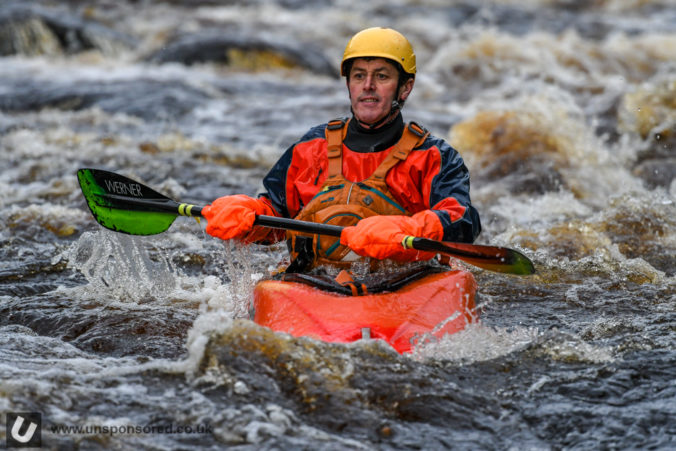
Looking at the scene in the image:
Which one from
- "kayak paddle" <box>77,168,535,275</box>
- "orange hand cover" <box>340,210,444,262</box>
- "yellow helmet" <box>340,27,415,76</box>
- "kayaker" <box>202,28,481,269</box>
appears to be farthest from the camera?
"kayak paddle" <box>77,168,535,275</box>

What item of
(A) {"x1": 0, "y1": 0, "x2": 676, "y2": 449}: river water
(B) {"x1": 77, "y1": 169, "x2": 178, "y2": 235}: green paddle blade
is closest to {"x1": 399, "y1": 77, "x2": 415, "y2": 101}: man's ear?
(A) {"x1": 0, "y1": 0, "x2": 676, "y2": 449}: river water

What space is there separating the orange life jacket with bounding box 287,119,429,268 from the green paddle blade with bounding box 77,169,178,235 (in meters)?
0.92

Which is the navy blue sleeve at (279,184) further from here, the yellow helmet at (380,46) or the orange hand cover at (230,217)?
the yellow helmet at (380,46)

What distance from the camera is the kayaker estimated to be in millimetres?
4137

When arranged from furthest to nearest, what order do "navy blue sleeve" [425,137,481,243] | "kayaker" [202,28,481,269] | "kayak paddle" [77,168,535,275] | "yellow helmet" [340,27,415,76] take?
1. "kayak paddle" [77,168,535,275]
2. "yellow helmet" [340,27,415,76]
3. "kayaker" [202,28,481,269]
4. "navy blue sleeve" [425,137,481,243]

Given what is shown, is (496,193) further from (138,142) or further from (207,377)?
(207,377)

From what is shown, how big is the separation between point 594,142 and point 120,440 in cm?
704

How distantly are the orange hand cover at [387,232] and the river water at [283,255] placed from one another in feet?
1.55

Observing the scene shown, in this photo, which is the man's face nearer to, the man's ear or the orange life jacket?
the man's ear

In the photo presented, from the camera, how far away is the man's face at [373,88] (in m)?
4.32

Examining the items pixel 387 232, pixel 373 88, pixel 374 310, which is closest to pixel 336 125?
pixel 373 88

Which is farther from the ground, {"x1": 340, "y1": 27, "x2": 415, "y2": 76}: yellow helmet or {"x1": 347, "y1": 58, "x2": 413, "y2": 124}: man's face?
{"x1": 340, "y1": 27, "x2": 415, "y2": 76}: yellow helmet
